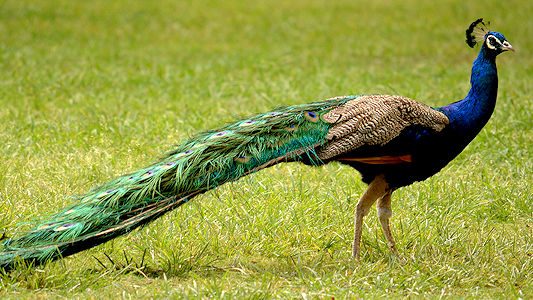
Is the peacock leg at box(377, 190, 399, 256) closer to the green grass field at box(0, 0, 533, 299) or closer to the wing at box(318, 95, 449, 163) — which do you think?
the green grass field at box(0, 0, 533, 299)

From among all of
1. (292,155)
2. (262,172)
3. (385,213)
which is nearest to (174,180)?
(292,155)

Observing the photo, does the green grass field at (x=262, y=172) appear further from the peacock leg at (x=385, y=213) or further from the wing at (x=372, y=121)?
the wing at (x=372, y=121)

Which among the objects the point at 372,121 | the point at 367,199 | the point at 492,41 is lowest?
the point at 367,199

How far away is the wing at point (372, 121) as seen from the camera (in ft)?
16.3

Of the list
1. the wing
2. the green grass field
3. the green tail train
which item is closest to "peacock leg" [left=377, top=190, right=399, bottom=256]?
the green grass field

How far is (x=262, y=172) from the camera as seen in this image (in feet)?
22.4

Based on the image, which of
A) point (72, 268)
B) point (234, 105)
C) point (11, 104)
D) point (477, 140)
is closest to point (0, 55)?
point (11, 104)

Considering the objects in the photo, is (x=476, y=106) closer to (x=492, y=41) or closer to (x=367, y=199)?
(x=492, y=41)

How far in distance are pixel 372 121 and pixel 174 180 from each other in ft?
3.78

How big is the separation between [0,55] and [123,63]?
60.6 inches

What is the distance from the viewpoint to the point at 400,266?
5078 millimetres

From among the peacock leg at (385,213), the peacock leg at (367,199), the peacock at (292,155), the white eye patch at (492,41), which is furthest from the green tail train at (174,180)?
the white eye patch at (492,41)

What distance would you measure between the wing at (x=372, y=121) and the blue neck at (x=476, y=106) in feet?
0.33

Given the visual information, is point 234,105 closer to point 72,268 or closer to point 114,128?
point 114,128
